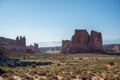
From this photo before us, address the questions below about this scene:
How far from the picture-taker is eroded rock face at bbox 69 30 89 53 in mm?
86356

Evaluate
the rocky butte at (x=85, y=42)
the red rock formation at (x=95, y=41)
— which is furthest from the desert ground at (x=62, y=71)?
the red rock formation at (x=95, y=41)

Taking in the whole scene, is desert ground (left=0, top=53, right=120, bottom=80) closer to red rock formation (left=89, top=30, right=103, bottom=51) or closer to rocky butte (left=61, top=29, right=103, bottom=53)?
rocky butte (left=61, top=29, right=103, bottom=53)

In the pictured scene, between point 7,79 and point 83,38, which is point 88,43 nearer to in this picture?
point 83,38

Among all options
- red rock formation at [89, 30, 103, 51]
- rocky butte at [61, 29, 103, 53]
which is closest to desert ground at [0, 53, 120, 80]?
rocky butte at [61, 29, 103, 53]

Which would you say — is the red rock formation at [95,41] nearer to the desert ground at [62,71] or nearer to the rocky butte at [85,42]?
the rocky butte at [85,42]

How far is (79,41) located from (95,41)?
6414mm

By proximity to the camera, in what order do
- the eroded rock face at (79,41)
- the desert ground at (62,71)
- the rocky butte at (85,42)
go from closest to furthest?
the desert ground at (62,71), the rocky butte at (85,42), the eroded rock face at (79,41)

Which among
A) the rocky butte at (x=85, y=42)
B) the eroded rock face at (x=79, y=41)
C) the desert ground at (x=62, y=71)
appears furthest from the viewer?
the eroded rock face at (x=79, y=41)

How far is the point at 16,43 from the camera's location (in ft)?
359

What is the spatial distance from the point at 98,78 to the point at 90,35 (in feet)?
229

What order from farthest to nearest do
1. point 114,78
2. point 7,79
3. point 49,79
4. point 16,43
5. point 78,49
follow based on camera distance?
point 16,43 < point 78,49 < point 114,78 < point 49,79 < point 7,79

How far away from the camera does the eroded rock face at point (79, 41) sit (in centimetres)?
8636

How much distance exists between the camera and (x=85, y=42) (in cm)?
8762

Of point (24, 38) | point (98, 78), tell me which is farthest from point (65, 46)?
point (98, 78)
